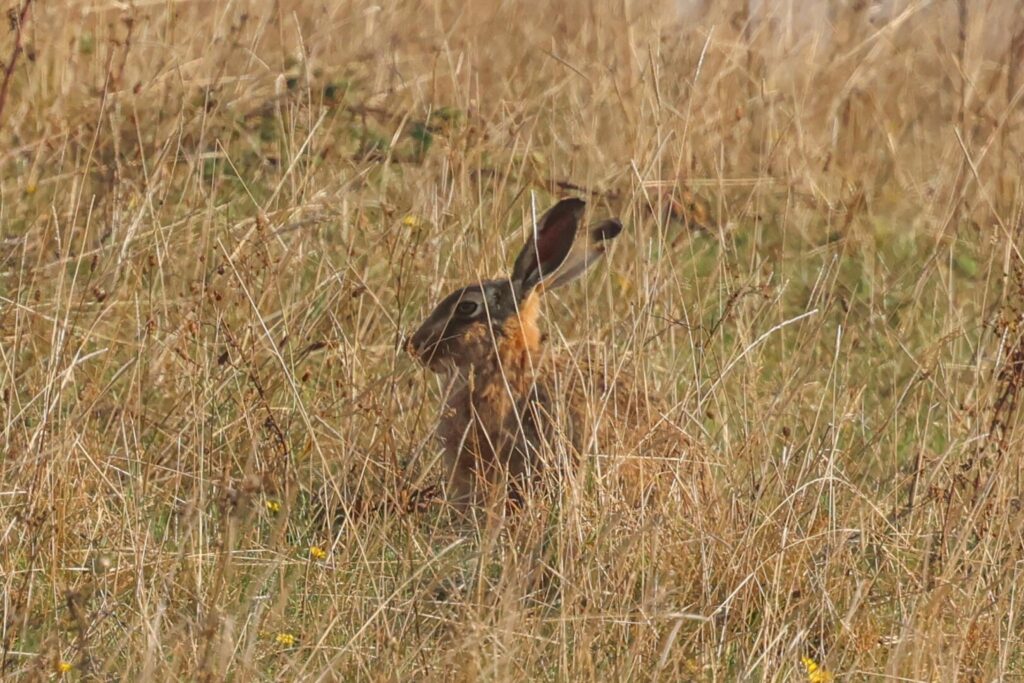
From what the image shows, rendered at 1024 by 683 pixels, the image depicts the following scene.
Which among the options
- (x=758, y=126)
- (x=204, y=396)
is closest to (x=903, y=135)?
(x=758, y=126)

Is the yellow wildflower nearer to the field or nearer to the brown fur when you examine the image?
the field

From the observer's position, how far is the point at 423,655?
3.32 metres

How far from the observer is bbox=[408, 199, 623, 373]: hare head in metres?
4.75

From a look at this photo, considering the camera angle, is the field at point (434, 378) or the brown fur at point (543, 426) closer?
the field at point (434, 378)

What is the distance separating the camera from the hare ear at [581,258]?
486 centimetres

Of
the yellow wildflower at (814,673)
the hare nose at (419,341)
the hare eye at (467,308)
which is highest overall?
the hare eye at (467,308)

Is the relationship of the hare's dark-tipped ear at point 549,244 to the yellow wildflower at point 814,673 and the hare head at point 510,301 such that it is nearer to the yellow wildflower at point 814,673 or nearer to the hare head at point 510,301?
the hare head at point 510,301

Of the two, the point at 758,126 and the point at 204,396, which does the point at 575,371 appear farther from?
the point at 758,126

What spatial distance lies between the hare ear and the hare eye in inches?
8.4

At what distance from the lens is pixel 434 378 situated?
17.4ft

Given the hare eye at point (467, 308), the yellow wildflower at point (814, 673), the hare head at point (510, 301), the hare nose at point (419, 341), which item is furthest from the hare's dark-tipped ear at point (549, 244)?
the yellow wildflower at point (814, 673)

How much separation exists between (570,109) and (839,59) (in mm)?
1774

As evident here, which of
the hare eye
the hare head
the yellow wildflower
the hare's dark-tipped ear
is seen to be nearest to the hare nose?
the hare head

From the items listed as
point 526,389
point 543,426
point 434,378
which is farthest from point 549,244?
point 434,378
